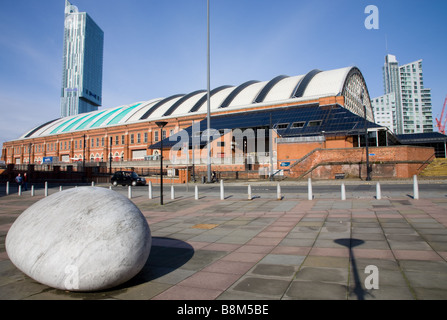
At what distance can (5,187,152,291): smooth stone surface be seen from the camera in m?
3.85

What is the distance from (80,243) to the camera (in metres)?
3.89

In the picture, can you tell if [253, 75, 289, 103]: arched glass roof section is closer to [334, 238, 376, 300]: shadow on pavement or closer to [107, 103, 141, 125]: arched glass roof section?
[107, 103, 141, 125]: arched glass roof section

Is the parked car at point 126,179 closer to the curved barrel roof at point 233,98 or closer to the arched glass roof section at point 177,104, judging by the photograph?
the curved barrel roof at point 233,98

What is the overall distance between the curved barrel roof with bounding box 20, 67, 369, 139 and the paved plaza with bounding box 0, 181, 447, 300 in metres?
44.4

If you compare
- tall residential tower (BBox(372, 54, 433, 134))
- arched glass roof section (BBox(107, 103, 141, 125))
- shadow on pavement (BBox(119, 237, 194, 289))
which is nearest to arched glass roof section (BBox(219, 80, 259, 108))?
arched glass roof section (BBox(107, 103, 141, 125))

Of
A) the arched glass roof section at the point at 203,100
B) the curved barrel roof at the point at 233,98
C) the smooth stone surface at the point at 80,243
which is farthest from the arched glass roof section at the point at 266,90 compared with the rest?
the smooth stone surface at the point at 80,243

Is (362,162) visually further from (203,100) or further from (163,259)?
(203,100)

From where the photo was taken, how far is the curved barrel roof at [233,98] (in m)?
52.8

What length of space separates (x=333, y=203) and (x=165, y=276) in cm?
971

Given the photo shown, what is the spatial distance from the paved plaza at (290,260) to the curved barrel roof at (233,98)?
44376 millimetres

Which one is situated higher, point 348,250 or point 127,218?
point 127,218

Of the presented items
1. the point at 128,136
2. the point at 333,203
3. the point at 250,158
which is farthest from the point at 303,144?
the point at 128,136

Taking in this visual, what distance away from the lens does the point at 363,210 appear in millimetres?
10516
